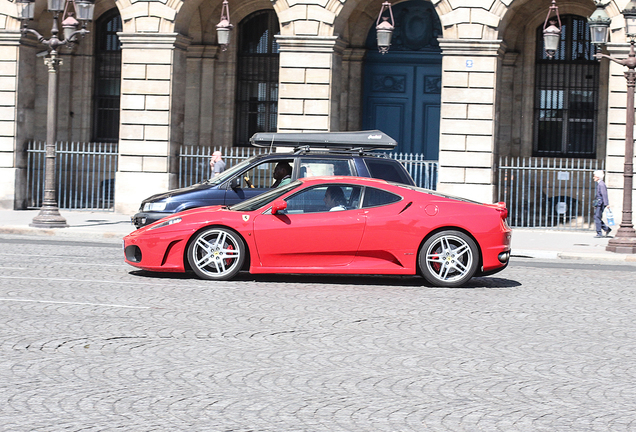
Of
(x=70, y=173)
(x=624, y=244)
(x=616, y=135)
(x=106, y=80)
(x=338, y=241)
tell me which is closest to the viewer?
(x=338, y=241)

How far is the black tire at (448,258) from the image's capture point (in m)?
11.3

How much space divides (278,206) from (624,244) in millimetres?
8286

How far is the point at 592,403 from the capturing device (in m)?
5.91

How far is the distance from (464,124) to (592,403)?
17034 millimetres

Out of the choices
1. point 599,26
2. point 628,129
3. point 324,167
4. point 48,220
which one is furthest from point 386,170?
point 48,220

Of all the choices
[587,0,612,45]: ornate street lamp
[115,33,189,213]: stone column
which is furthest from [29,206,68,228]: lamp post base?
[587,0,612,45]: ornate street lamp

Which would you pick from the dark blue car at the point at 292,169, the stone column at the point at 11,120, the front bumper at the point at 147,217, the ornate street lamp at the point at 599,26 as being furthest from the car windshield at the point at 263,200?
the stone column at the point at 11,120

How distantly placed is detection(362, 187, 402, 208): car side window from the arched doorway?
14.9m

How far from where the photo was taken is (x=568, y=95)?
25594 millimetres

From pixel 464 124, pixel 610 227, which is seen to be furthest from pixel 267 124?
pixel 610 227

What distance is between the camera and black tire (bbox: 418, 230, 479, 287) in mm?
11344

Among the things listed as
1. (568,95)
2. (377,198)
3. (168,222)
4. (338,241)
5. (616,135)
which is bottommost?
(338,241)

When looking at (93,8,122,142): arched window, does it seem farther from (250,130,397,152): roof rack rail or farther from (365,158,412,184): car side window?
(365,158,412,184): car side window

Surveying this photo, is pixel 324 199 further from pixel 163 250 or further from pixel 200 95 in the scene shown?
pixel 200 95
